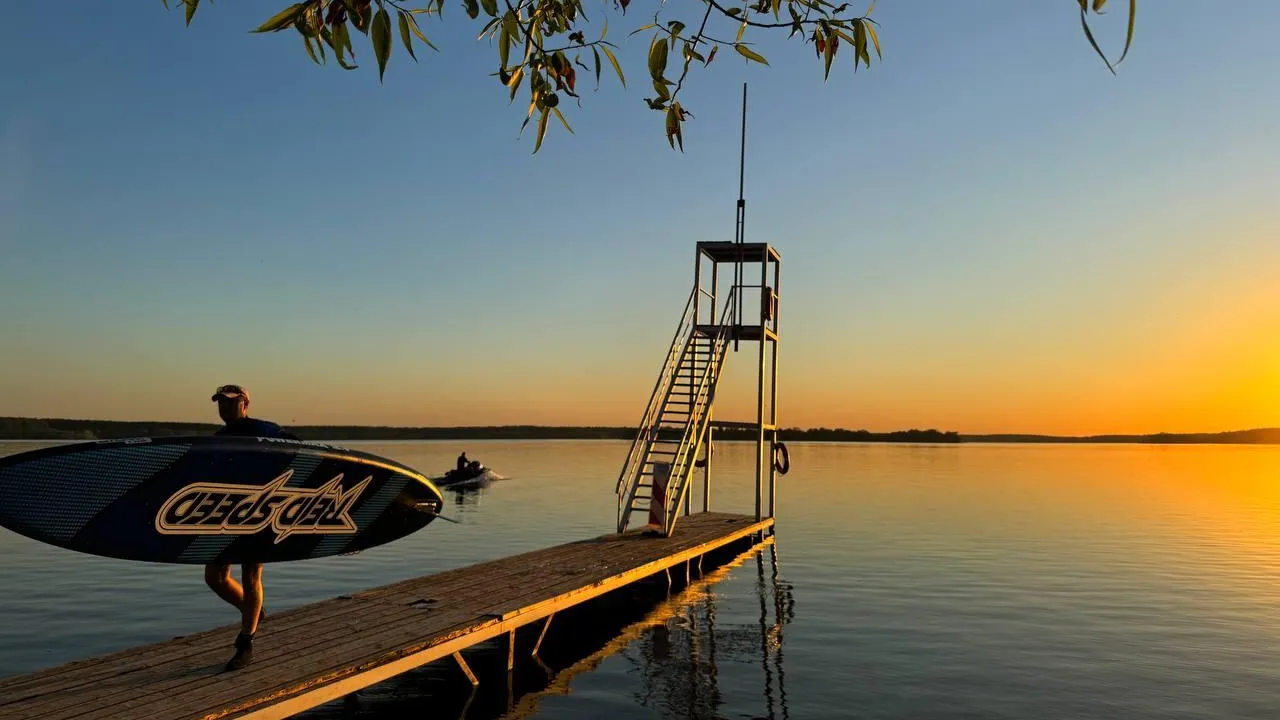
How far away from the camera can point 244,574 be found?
9.01 metres

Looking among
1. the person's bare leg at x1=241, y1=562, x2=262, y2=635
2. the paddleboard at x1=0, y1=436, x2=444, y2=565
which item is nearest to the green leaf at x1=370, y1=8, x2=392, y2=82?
the paddleboard at x1=0, y1=436, x2=444, y2=565

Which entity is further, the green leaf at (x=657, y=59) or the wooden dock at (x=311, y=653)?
the wooden dock at (x=311, y=653)

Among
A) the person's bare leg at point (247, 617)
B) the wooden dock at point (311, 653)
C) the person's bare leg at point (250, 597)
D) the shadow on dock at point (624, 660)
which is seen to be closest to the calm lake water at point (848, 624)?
the shadow on dock at point (624, 660)

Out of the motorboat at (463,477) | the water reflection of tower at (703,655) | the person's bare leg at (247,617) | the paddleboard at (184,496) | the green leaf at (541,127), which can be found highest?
the green leaf at (541,127)

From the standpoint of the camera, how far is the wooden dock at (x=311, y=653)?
8.09 meters

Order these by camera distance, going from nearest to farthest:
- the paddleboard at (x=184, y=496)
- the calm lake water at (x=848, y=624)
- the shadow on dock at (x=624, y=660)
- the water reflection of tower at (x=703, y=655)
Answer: the paddleboard at (x=184, y=496), the shadow on dock at (x=624, y=660), the water reflection of tower at (x=703, y=655), the calm lake water at (x=848, y=624)

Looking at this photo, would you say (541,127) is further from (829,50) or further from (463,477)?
(463,477)

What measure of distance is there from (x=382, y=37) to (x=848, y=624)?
1636 centimetres

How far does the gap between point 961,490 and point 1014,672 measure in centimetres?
4711

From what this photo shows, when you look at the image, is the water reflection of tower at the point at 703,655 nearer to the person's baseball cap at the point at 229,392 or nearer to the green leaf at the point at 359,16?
A: the person's baseball cap at the point at 229,392

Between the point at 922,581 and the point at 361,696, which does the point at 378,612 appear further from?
the point at 922,581

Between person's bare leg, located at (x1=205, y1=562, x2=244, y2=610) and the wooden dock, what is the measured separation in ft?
2.25

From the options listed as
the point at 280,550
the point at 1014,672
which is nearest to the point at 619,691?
the point at 280,550

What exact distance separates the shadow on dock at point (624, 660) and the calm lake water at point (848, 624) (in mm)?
47
